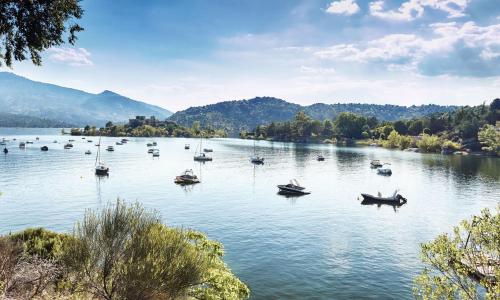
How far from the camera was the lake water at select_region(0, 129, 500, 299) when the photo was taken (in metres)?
45.6

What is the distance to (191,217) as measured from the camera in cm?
7331

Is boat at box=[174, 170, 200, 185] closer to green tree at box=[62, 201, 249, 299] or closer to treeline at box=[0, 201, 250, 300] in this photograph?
treeline at box=[0, 201, 250, 300]

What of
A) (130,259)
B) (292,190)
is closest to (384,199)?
(292,190)

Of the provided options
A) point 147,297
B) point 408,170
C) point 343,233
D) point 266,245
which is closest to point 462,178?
point 408,170

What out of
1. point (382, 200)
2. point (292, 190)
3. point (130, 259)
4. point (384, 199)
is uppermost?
point (130, 259)

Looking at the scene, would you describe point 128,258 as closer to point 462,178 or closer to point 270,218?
point 270,218

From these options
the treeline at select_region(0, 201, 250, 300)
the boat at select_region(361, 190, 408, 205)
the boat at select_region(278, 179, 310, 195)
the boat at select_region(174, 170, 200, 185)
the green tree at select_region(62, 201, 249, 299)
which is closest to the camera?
the green tree at select_region(62, 201, 249, 299)

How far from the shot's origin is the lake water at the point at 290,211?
150 feet

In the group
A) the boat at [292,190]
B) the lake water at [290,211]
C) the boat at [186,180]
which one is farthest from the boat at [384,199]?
the boat at [186,180]

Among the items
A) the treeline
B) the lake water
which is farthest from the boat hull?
the treeline

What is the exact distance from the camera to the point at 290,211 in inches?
3184

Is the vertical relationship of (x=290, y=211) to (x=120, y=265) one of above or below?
below

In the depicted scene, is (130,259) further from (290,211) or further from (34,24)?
(290,211)

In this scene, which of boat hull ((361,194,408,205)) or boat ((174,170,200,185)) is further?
boat ((174,170,200,185))
